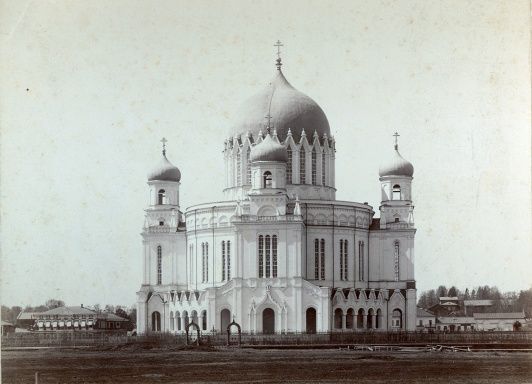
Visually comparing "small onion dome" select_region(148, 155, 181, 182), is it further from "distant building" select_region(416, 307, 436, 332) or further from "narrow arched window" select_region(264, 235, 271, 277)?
"distant building" select_region(416, 307, 436, 332)

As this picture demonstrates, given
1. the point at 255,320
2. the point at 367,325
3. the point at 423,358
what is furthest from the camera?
the point at 367,325

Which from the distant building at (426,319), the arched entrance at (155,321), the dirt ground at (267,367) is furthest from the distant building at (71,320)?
the dirt ground at (267,367)

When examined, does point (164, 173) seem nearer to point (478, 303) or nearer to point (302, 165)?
point (302, 165)

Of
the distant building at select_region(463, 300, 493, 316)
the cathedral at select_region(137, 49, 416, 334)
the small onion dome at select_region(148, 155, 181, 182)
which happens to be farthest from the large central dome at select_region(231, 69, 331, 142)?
the distant building at select_region(463, 300, 493, 316)

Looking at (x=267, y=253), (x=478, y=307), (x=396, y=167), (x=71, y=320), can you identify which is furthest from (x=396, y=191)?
(x=478, y=307)

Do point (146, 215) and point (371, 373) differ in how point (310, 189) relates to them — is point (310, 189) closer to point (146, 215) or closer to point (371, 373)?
point (146, 215)

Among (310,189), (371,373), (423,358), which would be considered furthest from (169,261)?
(371,373)

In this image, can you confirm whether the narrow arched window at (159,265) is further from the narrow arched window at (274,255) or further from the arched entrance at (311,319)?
the arched entrance at (311,319)
